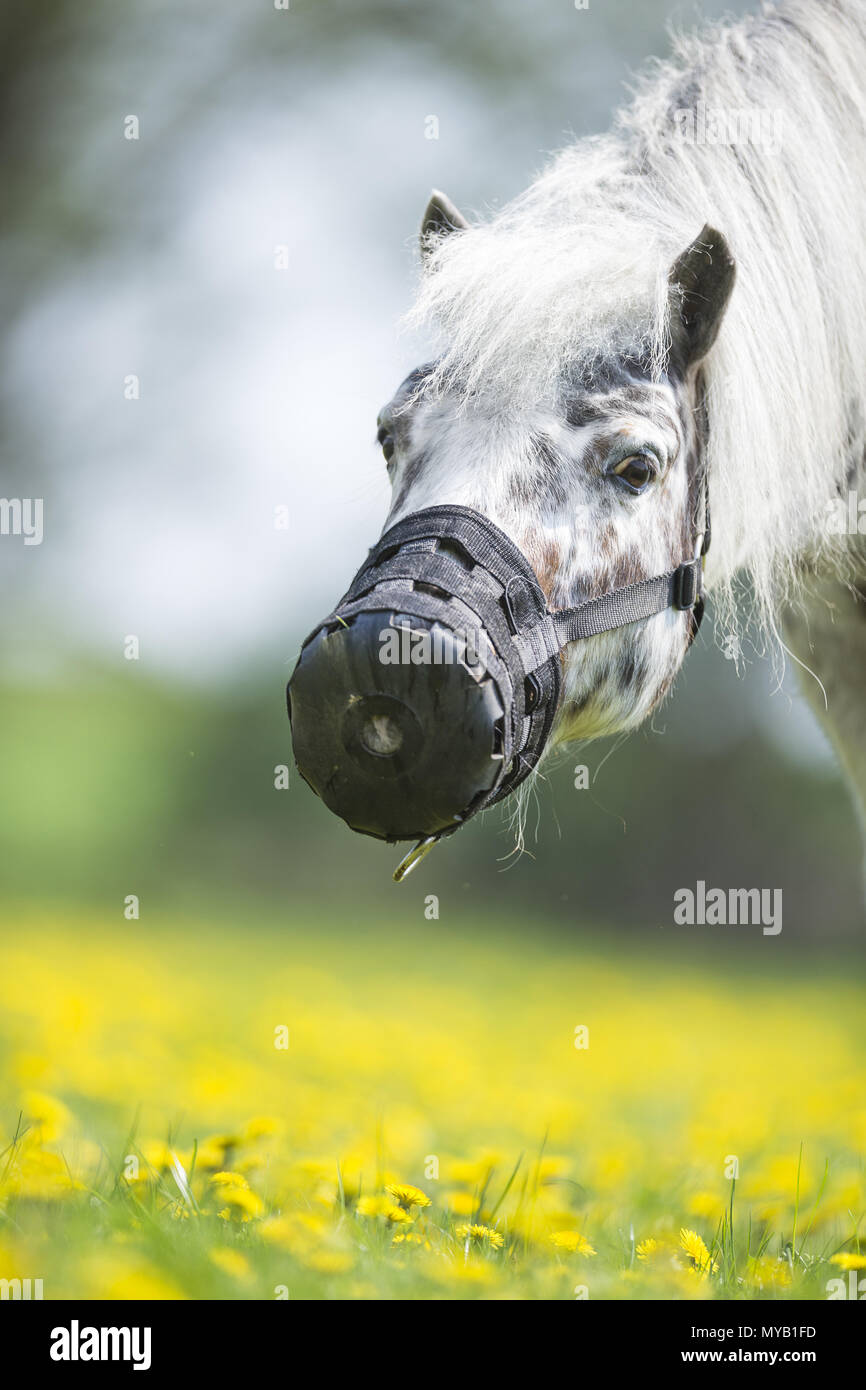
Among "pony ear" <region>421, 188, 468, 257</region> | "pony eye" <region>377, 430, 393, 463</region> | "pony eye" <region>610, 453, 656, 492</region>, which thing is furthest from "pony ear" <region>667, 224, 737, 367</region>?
"pony ear" <region>421, 188, 468, 257</region>

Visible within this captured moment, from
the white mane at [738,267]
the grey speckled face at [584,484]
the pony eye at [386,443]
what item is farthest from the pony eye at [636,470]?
the pony eye at [386,443]

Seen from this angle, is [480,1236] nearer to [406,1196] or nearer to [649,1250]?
[406,1196]

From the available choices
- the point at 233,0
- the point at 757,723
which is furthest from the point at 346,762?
the point at 757,723

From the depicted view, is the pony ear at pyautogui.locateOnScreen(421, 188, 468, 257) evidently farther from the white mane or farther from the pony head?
the pony head

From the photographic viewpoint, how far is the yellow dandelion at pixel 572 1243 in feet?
7.33

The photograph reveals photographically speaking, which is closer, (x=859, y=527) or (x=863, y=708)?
(x=859, y=527)

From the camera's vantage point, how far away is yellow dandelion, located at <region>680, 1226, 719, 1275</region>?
228 cm

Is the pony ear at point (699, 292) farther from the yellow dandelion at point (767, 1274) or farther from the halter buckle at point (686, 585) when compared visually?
the yellow dandelion at point (767, 1274)

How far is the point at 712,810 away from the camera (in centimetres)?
1571

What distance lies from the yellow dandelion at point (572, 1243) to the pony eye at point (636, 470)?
5.01ft

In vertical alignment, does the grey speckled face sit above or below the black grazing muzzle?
above

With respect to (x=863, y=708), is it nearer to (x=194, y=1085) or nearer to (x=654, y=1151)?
(x=654, y=1151)

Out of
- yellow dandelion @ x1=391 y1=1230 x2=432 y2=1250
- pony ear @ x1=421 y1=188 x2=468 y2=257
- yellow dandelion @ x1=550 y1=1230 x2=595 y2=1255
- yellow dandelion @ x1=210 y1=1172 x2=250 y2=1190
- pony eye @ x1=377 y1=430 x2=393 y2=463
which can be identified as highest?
pony ear @ x1=421 y1=188 x2=468 y2=257
